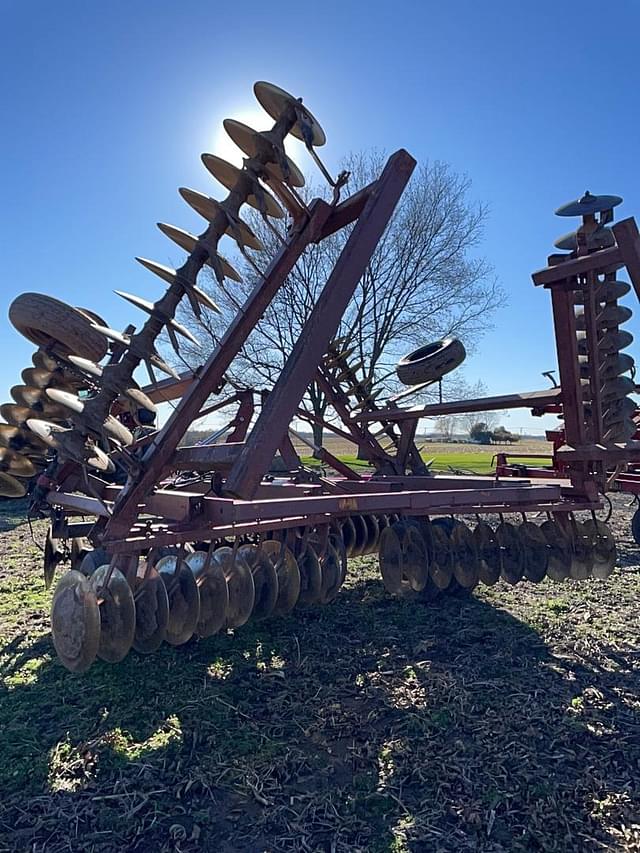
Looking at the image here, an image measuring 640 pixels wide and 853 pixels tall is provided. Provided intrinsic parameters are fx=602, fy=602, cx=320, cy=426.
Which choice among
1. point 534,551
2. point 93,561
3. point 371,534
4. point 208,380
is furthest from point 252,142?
point 371,534

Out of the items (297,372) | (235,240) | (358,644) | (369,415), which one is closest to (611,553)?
(358,644)

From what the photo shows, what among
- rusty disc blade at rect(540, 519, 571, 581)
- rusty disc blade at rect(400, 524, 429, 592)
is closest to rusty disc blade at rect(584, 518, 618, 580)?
rusty disc blade at rect(540, 519, 571, 581)

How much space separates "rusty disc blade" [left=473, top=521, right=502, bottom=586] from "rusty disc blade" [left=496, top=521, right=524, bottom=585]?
53 mm

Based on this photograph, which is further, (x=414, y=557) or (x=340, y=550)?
(x=340, y=550)

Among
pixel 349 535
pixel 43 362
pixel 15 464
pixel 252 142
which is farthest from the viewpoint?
pixel 349 535

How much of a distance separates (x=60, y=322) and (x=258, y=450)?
3.72 ft

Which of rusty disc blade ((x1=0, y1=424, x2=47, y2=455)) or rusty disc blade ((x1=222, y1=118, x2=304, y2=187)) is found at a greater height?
rusty disc blade ((x1=222, y1=118, x2=304, y2=187))

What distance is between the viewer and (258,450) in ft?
10.2

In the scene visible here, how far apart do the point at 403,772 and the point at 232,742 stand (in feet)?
2.61

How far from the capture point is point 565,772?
2.57 m

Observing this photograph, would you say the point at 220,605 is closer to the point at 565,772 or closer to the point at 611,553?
the point at 565,772

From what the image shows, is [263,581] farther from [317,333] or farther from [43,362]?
[43,362]

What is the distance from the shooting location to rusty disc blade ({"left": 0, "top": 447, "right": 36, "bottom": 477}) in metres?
4.28

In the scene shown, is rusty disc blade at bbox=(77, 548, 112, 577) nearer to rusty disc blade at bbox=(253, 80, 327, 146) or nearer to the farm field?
rusty disc blade at bbox=(253, 80, 327, 146)
